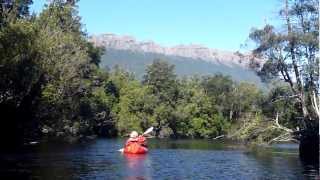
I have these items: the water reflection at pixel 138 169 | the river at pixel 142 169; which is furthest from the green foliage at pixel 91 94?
the water reflection at pixel 138 169

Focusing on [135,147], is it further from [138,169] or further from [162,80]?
[162,80]

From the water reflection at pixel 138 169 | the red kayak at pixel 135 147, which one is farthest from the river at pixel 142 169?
the red kayak at pixel 135 147

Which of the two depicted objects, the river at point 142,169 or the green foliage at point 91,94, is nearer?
the river at point 142,169

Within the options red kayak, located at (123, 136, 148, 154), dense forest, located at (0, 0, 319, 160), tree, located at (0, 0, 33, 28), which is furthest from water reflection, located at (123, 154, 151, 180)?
tree, located at (0, 0, 33, 28)

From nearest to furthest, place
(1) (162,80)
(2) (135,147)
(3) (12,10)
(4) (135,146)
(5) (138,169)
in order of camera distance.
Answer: (5) (138,169) < (2) (135,147) < (4) (135,146) < (3) (12,10) < (1) (162,80)

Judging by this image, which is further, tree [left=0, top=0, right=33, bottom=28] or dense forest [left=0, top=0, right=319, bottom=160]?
tree [left=0, top=0, right=33, bottom=28]

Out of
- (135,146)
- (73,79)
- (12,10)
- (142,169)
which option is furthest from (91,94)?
(142,169)

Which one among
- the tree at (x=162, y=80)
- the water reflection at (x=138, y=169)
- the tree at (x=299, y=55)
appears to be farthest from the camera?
the tree at (x=162, y=80)

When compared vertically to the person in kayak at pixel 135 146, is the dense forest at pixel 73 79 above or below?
above

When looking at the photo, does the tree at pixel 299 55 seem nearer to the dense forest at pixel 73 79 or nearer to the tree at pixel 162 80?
the dense forest at pixel 73 79

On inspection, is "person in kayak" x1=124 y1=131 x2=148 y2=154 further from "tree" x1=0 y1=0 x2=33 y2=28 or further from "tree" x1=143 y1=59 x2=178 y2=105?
"tree" x1=143 y1=59 x2=178 y2=105

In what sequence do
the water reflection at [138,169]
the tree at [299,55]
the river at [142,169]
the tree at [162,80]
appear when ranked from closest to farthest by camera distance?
the river at [142,169] < the water reflection at [138,169] < the tree at [299,55] < the tree at [162,80]

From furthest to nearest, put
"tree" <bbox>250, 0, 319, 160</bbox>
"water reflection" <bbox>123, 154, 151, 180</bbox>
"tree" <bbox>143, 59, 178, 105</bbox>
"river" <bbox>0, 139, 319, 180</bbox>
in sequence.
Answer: "tree" <bbox>143, 59, 178, 105</bbox> → "tree" <bbox>250, 0, 319, 160</bbox> → "water reflection" <bbox>123, 154, 151, 180</bbox> → "river" <bbox>0, 139, 319, 180</bbox>

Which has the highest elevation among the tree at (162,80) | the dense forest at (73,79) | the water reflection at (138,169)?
the tree at (162,80)
